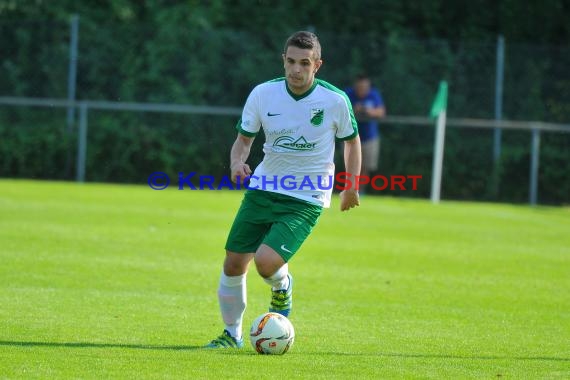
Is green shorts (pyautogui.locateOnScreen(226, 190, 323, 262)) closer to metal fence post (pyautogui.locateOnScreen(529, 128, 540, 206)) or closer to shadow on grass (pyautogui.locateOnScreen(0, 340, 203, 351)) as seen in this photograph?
shadow on grass (pyautogui.locateOnScreen(0, 340, 203, 351))

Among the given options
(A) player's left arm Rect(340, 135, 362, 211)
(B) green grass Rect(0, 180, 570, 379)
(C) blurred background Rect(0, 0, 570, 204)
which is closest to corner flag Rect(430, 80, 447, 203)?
(C) blurred background Rect(0, 0, 570, 204)

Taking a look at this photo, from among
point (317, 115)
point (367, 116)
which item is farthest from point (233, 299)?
point (367, 116)

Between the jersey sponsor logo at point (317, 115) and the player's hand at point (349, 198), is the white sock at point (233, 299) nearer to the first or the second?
the player's hand at point (349, 198)

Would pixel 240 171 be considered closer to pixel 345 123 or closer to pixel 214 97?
pixel 345 123

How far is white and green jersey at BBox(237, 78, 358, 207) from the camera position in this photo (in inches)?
283

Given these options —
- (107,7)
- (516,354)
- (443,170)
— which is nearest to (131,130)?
(107,7)

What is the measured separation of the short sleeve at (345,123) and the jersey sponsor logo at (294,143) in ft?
0.77

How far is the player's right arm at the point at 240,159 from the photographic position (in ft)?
22.9

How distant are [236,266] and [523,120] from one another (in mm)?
17319

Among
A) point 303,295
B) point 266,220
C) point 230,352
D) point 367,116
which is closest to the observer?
point 230,352

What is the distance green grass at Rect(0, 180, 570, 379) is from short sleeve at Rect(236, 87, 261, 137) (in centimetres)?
144

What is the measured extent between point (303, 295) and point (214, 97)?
14251mm

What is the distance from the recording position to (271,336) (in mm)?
6707

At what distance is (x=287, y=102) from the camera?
7.20 m
